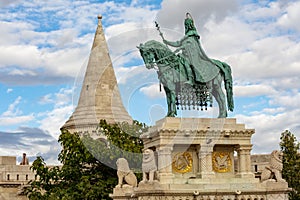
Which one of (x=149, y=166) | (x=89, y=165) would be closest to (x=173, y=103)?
(x=149, y=166)

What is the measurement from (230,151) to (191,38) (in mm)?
4815

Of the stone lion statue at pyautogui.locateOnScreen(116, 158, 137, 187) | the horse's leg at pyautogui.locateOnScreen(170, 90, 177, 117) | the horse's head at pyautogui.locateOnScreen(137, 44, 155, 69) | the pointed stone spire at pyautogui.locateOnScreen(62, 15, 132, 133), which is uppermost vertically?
the pointed stone spire at pyautogui.locateOnScreen(62, 15, 132, 133)

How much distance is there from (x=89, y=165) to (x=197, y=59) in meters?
14.6

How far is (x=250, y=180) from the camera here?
2256cm

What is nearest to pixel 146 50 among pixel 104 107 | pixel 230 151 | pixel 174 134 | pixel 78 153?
pixel 174 134

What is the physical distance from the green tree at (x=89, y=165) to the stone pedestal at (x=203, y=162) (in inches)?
389

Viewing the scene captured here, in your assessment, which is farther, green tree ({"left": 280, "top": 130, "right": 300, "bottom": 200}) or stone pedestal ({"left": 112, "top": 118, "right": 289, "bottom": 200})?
green tree ({"left": 280, "top": 130, "right": 300, "bottom": 200})

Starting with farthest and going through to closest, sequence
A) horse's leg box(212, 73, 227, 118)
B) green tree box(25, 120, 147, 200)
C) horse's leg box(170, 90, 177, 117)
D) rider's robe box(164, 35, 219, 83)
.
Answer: green tree box(25, 120, 147, 200) → horse's leg box(212, 73, 227, 118) → rider's robe box(164, 35, 219, 83) → horse's leg box(170, 90, 177, 117)

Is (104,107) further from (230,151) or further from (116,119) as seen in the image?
(230,151)

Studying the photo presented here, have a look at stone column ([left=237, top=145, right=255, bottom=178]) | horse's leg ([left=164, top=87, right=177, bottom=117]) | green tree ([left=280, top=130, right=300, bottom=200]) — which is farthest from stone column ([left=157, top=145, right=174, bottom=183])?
green tree ([left=280, top=130, right=300, bottom=200])

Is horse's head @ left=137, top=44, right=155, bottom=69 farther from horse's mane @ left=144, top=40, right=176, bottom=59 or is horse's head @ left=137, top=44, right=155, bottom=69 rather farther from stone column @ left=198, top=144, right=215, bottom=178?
stone column @ left=198, top=144, right=215, bottom=178

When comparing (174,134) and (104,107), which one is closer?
(174,134)

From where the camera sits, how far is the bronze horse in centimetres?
2306

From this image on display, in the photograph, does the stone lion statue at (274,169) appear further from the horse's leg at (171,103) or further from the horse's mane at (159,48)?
the horse's mane at (159,48)
